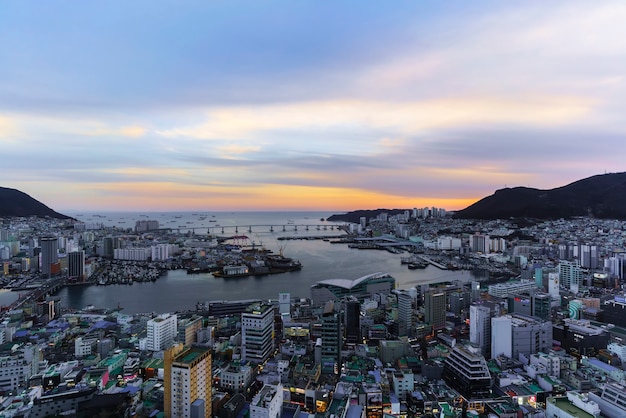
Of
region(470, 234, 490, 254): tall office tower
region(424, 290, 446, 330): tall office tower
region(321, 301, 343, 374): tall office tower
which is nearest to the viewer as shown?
region(321, 301, 343, 374): tall office tower

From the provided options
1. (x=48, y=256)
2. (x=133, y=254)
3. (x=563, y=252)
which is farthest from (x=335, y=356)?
(x=133, y=254)

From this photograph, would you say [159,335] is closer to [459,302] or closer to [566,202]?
[459,302]

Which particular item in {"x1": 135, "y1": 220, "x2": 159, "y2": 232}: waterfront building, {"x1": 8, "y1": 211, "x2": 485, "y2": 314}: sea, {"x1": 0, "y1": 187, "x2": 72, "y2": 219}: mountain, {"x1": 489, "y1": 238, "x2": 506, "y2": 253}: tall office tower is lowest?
{"x1": 8, "y1": 211, "x2": 485, "y2": 314}: sea

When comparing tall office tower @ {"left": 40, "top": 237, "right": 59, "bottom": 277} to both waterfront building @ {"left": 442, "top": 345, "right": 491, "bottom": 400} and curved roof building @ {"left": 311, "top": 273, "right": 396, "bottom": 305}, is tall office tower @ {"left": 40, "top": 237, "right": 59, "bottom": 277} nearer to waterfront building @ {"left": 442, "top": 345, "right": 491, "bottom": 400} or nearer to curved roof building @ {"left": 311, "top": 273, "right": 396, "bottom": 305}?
curved roof building @ {"left": 311, "top": 273, "right": 396, "bottom": 305}

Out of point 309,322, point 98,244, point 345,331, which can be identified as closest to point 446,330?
point 345,331

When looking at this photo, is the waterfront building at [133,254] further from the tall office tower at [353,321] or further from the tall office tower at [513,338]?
the tall office tower at [513,338]

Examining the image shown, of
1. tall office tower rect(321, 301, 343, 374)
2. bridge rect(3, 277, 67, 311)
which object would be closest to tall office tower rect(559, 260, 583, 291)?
tall office tower rect(321, 301, 343, 374)

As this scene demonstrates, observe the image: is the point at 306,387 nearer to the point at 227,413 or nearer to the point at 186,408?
the point at 227,413

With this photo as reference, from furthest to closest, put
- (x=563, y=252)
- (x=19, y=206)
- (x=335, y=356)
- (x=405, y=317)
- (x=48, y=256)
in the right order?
(x=19, y=206) < (x=563, y=252) < (x=48, y=256) < (x=405, y=317) < (x=335, y=356)
